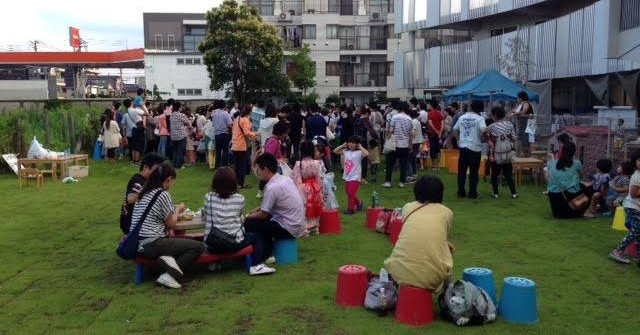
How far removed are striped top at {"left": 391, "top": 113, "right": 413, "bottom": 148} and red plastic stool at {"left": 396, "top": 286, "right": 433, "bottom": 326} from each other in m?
7.25

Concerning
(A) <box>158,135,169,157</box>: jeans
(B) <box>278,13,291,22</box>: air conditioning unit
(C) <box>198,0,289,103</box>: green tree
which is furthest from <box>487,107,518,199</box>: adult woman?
(B) <box>278,13,291,22</box>: air conditioning unit

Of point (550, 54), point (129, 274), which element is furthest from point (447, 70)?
point (129, 274)

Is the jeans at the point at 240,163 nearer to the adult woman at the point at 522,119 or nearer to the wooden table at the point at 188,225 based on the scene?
the wooden table at the point at 188,225

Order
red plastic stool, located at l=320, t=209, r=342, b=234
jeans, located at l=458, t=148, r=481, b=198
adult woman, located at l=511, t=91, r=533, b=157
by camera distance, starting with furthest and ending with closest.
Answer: adult woman, located at l=511, t=91, r=533, b=157
jeans, located at l=458, t=148, r=481, b=198
red plastic stool, located at l=320, t=209, r=342, b=234

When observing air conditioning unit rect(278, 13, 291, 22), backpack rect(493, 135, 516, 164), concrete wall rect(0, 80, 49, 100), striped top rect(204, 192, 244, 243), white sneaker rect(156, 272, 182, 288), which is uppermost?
air conditioning unit rect(278, 13, 291, 22)

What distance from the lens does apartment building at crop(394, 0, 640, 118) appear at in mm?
16547

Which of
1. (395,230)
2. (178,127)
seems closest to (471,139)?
(395,230)

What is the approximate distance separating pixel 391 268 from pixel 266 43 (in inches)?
1056

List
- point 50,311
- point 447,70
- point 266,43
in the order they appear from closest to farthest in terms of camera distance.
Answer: point 50,311
point 447,70
point 266,43

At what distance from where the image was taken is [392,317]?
516 centimetres

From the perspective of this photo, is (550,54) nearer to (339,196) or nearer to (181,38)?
(339,196)

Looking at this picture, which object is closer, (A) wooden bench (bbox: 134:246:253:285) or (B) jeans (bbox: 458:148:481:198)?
(A) wooden bench (bbox: 134:246:253:285)

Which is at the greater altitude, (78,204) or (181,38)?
(181,38)

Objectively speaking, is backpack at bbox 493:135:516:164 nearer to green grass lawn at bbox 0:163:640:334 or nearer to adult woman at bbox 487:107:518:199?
adult woman at bbox 487:107:518:199
